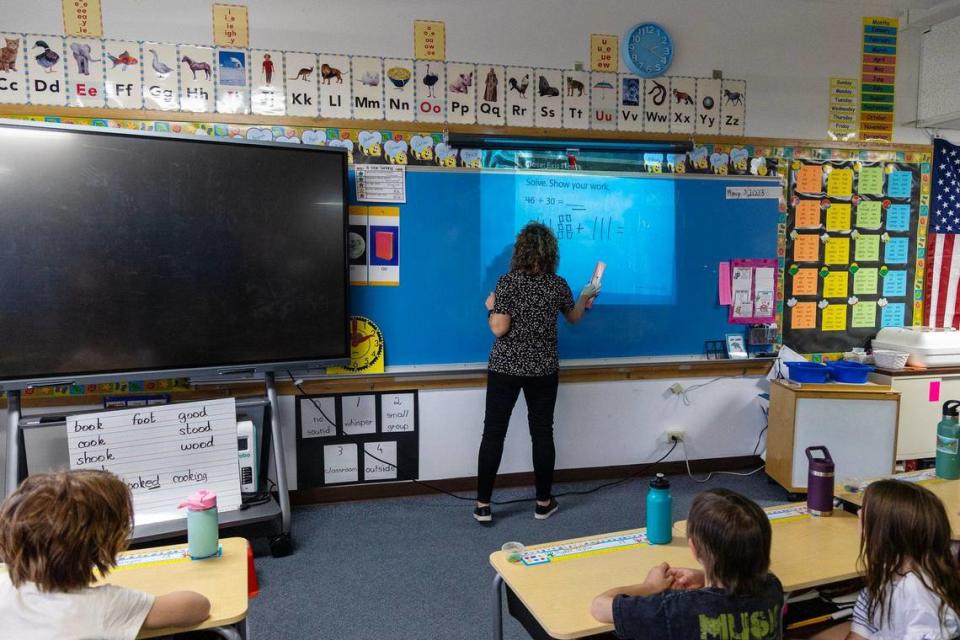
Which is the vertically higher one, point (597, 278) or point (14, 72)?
point (14, 72)

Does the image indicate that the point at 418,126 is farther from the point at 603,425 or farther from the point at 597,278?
the point at 603,425

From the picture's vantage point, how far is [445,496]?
3.49 meters

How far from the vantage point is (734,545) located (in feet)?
4.00

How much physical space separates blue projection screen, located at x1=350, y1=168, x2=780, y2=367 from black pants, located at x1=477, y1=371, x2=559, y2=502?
1.55ft

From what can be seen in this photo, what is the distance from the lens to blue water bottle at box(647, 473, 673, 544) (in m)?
1.62

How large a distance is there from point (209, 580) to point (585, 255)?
266 cm

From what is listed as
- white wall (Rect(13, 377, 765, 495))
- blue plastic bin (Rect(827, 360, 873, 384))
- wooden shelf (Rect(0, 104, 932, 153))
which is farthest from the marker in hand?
blue plastic bin (Rect(827, 360, 873, 384))

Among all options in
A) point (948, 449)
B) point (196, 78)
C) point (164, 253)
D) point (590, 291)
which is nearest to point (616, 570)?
point (948, 449)

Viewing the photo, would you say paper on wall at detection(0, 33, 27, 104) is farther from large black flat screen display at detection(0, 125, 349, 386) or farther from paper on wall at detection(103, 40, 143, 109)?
large black flat screen display at detection(0, 125, 349, 386)

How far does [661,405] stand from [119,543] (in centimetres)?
313

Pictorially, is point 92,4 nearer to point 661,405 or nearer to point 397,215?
point 397,215

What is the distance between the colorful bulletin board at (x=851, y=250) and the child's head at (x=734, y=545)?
3044 mm

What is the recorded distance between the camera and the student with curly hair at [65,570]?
1152 mm

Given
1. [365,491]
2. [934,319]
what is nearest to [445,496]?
[365,491]
